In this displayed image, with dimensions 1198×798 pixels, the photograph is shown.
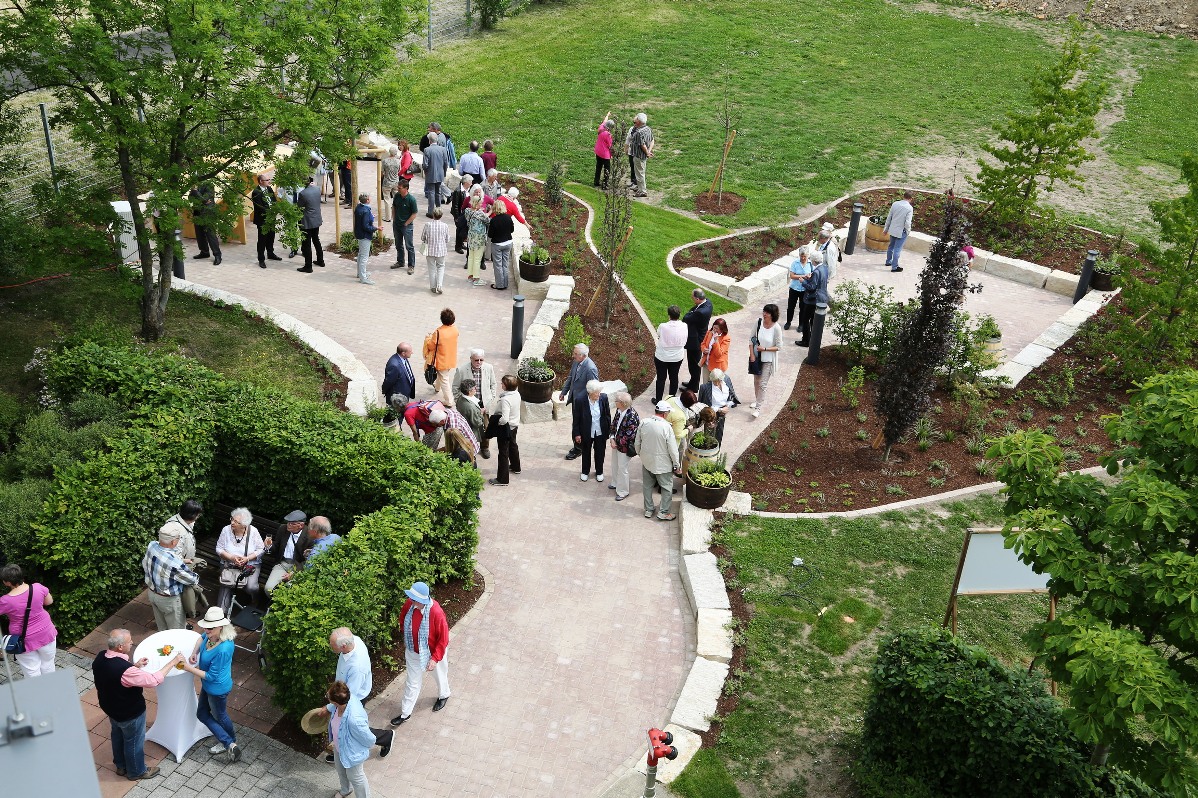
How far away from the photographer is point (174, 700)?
9391mm

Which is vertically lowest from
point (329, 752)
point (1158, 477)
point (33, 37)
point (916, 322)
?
point (329, 752)

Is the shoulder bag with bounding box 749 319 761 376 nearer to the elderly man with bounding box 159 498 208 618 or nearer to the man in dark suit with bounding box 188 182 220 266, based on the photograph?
the man in dark suit with bounding box 188 182 220 266

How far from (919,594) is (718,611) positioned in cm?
240

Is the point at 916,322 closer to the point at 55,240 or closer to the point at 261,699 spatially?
the point at 261,699

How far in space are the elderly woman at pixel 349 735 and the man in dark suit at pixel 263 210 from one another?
9.51m

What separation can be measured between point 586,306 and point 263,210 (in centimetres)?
556

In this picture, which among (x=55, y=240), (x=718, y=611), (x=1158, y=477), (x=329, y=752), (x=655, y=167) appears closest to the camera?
(x=1158, y=477)

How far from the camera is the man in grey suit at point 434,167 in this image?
2016cm

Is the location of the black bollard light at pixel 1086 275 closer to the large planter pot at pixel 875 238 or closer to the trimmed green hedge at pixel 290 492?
the large planter pot at pixel 875 238

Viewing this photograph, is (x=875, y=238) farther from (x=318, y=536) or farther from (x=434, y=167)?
(x=318, y=536)

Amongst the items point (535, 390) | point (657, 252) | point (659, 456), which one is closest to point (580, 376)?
point (535, 390)

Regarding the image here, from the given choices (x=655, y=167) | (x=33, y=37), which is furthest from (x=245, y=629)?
(x=655, y=167)

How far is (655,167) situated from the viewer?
24.3m

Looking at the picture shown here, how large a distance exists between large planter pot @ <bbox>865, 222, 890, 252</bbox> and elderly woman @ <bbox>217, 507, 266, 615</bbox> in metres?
15.1
